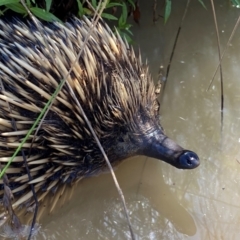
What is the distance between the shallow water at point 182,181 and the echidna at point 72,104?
0.28m

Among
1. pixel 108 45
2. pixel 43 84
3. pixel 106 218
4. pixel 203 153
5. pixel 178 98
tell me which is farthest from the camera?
pixel 178 98

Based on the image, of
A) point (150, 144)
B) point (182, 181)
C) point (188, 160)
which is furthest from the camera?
point (182, 181)

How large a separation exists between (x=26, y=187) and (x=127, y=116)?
0.56m

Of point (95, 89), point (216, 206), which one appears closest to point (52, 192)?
point (95, 89)

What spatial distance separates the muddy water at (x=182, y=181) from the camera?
2.25m

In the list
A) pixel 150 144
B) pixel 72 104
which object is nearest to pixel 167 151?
pixel 150 144

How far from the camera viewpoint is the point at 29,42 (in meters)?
2.09

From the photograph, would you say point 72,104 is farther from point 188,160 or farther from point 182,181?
point 182,181

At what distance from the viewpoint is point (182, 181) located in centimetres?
243

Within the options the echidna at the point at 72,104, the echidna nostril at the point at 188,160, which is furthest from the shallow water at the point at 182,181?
the echidna nostril at the point at 188,160

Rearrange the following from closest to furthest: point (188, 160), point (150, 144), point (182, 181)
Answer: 1. point (188, 160)
2. point (150, 144)
3. point (182, 181)

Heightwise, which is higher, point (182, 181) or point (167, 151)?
point (167, 151)

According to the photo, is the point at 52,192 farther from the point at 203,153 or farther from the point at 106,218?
the point at 203,153

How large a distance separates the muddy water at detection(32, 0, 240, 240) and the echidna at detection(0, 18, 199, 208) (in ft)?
0.92
